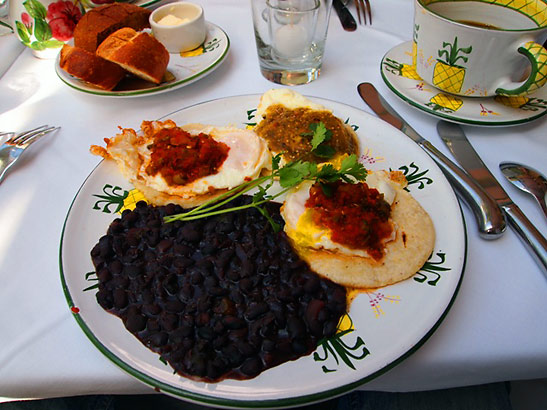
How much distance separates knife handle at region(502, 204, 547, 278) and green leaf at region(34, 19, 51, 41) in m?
3.40

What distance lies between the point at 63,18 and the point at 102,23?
53 centimetres

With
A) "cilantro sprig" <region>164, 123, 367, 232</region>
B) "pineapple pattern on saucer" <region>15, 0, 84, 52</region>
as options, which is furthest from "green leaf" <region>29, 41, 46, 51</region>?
"cilantro sprig" <region>164, 123, 367, 232</region>

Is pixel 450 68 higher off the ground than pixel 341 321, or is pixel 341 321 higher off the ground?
pixel 450 68

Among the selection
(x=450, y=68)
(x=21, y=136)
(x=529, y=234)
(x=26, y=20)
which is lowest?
(x=529, y=234)

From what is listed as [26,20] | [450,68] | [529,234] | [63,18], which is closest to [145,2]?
[63,18]

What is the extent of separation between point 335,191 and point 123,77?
187 cm

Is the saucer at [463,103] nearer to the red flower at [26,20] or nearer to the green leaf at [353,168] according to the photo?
the green leaf at [353,168]

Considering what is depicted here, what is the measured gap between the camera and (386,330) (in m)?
Result: 1.53

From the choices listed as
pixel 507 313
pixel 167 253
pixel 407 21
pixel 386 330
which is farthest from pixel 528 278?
pixel 407 21

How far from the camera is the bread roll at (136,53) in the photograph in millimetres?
2633

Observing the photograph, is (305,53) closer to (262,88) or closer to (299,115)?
(262,88)

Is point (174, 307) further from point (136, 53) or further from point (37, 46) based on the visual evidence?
point (37, 46)

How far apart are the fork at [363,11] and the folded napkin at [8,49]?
280 centimetres

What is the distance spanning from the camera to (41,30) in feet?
10.3
